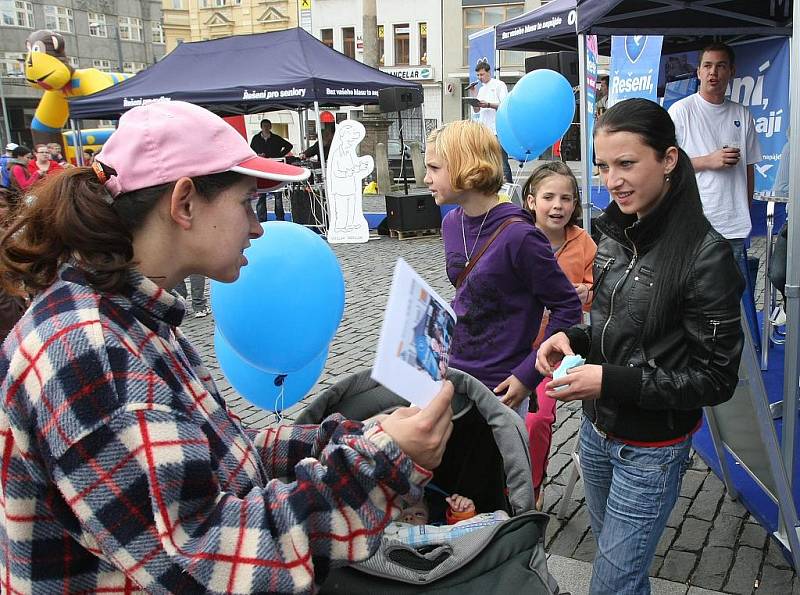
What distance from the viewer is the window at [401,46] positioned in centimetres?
3642

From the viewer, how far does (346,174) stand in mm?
10648

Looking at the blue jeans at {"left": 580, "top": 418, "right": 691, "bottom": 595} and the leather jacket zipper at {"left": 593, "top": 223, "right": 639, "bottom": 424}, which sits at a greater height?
the leather jacket zipper at {"left": 593, "top": 223, "right": 639, "bottom": 424}

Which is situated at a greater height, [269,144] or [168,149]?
[269,144]

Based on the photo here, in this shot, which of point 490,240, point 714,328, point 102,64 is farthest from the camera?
point 102,64

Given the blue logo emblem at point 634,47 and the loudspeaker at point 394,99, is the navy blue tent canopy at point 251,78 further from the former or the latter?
the blue logo emblem at point 634,47

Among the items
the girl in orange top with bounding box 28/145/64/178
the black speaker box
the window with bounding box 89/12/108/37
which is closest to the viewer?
the girl in orange top with bounding box 28/145/64/178

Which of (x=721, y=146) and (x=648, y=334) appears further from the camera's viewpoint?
(x=721, y=146)

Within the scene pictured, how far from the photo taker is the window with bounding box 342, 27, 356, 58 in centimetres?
3725

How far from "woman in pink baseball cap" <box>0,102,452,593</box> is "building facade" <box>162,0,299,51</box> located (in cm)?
4162

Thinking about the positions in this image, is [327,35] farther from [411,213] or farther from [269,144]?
[411,213]

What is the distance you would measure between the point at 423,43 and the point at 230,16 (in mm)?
13149

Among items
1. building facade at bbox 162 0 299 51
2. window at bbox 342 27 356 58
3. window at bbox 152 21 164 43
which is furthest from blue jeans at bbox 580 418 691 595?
window at bbox 152 21 164 43

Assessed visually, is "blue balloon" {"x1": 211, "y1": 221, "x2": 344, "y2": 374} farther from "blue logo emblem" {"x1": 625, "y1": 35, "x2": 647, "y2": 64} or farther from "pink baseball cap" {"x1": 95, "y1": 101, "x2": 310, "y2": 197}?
"blue logo emblem" {"x1": 625, "y1": 35, "x2": 647, "y2": 64}

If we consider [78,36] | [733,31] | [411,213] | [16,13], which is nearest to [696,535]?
[733,31]
